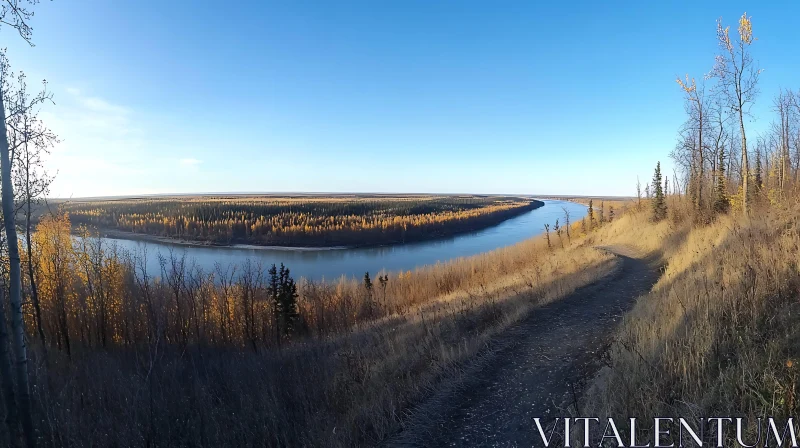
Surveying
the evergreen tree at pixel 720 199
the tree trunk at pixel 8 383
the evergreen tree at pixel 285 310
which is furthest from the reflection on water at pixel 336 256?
the tree trunk at pixel 8 383

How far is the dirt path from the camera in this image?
385 cm

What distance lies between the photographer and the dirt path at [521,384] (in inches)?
152

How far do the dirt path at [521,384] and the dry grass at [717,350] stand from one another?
60 cm

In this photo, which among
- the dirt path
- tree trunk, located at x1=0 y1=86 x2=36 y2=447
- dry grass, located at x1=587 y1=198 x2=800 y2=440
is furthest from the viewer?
tree trunk, located at x1=0 y1=86 x2=36 y2=447

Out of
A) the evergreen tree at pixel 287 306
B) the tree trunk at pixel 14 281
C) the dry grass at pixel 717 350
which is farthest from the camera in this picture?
the evergreen tree at pixel 287 306

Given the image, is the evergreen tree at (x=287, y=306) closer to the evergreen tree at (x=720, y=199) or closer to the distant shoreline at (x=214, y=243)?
the evergreen tree at (x=720, y=199)

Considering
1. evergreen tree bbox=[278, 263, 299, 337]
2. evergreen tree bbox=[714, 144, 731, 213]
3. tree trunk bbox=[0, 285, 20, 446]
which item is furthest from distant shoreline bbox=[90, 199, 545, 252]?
tree trunk bbox=[0, 285, 20, 446]

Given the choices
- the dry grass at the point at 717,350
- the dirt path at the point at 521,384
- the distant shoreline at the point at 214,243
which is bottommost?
the distant shoreline at the point at 214,243

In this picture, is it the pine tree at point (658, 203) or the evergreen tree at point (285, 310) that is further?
the pine tree at point (658, 203)

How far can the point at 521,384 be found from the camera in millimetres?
4703

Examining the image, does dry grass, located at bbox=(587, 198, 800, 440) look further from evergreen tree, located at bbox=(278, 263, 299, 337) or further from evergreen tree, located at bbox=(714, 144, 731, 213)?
evergreen tree, located at bbox=(278, 263, 299, 337)

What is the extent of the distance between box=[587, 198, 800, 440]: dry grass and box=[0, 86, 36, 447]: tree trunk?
8.02m

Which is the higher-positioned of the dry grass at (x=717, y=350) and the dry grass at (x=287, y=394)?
the dry grass at (x=717, y=350)

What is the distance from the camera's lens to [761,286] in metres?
4.53
